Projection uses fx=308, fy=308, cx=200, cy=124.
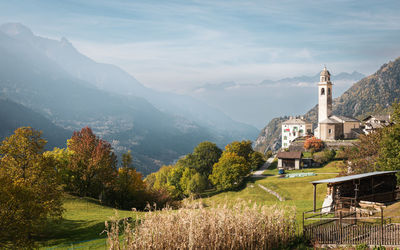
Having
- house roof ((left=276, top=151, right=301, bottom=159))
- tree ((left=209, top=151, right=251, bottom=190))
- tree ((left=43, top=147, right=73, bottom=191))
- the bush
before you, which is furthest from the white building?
tree ((left=43, top=147, right=73, bottom=191))

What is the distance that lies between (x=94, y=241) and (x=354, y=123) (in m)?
89.4

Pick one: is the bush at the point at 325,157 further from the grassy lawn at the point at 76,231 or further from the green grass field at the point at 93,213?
the grassy lawn at the point at 76,231

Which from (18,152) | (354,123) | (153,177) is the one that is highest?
(354,123)

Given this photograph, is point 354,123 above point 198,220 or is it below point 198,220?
above

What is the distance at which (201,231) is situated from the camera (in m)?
13.8

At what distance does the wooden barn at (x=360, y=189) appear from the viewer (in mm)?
23620

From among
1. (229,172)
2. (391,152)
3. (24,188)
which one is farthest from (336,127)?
(24,188)

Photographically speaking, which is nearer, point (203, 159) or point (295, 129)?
point (203, 159)

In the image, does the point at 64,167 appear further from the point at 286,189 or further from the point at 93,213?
the point at 286,189

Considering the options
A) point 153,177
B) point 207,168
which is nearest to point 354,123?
point 207,168

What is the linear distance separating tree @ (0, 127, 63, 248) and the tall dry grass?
7.02 meters

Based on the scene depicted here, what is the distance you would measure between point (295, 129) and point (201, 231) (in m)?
112

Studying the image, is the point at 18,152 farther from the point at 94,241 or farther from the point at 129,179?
the point at 129,179

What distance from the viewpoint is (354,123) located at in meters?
91.9
